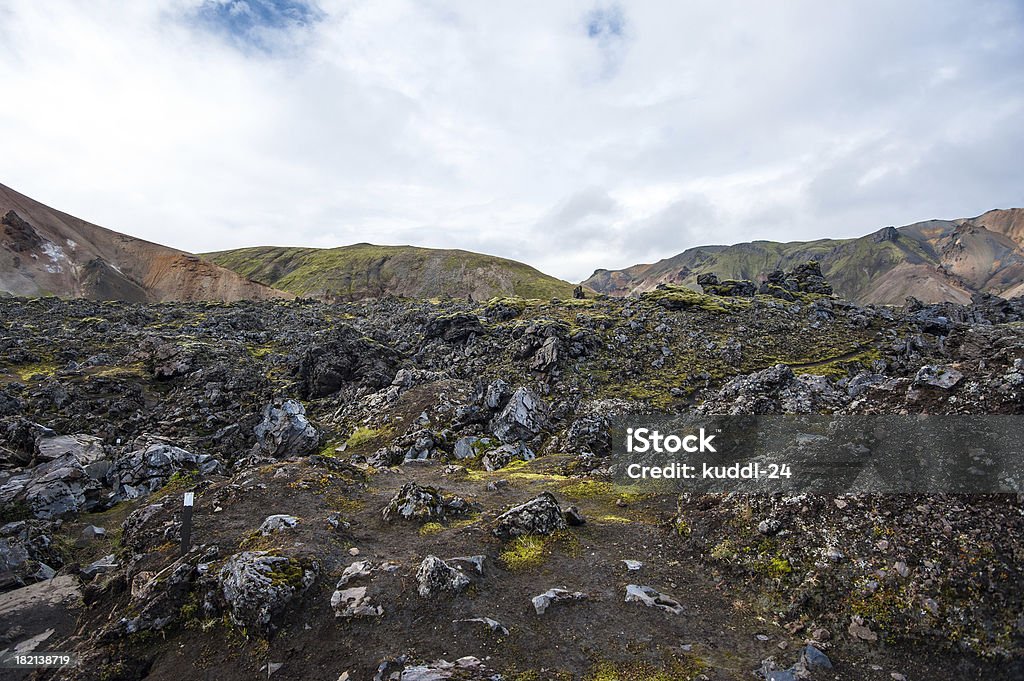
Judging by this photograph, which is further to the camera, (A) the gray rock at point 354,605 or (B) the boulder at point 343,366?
(B) the boulder at point 343,366

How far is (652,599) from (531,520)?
4.23m

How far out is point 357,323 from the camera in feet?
192

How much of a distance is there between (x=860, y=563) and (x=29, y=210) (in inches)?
6810

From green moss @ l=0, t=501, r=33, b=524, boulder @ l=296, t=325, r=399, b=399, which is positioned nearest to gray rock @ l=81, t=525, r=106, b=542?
green moss @ l=0, t=501, r=33, b=524

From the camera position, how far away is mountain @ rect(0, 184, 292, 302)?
99.3m

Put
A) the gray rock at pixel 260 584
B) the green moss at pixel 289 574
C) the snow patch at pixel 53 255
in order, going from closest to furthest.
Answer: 1. the gray rock at pixel 260 584
2. the green moss at pixel 289 574
3. the snow patch at pixel 53 255

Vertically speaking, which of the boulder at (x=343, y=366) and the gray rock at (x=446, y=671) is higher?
the boulder at (x=343, y=366)

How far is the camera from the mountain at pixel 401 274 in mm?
147500

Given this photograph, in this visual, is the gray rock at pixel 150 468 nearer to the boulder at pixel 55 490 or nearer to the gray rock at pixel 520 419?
the boulder at pixel 55 490

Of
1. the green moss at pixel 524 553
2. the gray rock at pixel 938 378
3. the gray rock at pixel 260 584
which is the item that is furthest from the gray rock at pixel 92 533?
the gray rock at pixel 938 378

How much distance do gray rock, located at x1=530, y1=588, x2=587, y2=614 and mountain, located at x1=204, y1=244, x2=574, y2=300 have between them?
418 ft

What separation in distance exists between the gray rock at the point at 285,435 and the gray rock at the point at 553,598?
1885 cm

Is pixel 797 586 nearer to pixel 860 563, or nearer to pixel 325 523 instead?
pixel 860 563

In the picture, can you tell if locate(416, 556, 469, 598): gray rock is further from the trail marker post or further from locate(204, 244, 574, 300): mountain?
locate(204, 244, 574, 300): mountain
